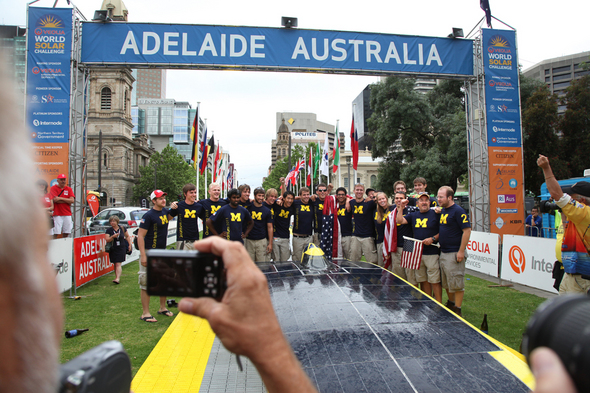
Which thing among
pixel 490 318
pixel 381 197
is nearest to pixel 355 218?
pixel 381 197

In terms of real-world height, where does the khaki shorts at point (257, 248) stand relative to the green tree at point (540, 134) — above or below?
below

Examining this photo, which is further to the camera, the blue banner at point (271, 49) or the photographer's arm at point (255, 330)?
the blue banner at point (271, 49)

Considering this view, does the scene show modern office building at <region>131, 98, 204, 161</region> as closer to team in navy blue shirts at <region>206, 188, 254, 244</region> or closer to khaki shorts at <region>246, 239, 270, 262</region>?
khaki shorts at <region>246, 239, 270, 262</region>

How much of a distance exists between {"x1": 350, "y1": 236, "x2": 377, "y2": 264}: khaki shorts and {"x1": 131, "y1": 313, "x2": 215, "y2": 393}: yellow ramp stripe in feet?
15.8

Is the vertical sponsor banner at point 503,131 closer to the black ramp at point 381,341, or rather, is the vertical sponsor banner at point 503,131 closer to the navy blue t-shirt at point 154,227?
the black ramp at point 381,341

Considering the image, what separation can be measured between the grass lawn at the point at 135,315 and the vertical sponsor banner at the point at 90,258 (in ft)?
0.95

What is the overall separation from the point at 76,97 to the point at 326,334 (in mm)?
11065

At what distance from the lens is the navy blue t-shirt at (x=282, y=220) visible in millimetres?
9000

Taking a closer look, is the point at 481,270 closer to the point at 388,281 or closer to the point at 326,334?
the point at 388,281

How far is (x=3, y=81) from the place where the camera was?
1.68ft

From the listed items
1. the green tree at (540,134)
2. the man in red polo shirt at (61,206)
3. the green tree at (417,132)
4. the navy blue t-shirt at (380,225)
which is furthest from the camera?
the green tree at (417,132)

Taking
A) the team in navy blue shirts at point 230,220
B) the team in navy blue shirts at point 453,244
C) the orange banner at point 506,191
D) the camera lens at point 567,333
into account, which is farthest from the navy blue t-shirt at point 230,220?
the orange banner at point 506,191

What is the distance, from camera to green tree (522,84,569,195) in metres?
21.2

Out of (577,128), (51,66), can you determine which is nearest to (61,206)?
(51,66)
